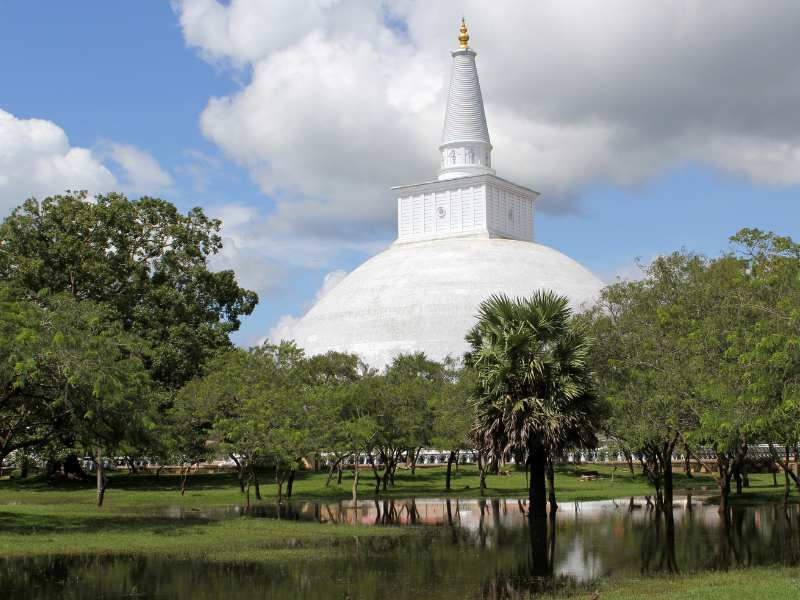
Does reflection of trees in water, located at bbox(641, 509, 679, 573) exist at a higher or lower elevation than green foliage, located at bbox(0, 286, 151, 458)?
lower

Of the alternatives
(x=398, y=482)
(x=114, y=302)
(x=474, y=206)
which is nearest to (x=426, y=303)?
(x=474, y=206)

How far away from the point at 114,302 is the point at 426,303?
25053 millimetres

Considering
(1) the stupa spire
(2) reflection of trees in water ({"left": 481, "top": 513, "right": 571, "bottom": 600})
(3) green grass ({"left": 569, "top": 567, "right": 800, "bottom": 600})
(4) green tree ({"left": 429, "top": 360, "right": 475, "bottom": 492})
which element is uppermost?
(1) the stupa spire

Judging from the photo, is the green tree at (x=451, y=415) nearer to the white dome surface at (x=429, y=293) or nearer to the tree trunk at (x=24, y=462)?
the tree trunk at (x=24, y=462)

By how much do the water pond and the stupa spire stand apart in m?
52.0

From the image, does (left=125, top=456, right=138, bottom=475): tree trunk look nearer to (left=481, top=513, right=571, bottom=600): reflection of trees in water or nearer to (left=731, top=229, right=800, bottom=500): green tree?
(left=481, top=513, right=571, bottom=600): reflection of trees in water

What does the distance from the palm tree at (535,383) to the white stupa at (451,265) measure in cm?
3626

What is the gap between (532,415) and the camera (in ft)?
94.0

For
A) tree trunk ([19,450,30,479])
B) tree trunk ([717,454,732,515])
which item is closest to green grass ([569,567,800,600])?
tree trunk ([717,454,732,515])

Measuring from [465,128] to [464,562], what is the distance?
63.2 m

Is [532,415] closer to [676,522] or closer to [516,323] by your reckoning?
[516,323]

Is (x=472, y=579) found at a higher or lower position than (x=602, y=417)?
lower

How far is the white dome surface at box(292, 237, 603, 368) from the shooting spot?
225 feet

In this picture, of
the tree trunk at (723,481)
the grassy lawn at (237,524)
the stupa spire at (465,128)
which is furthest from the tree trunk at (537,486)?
the stupa spire at (465,128)
